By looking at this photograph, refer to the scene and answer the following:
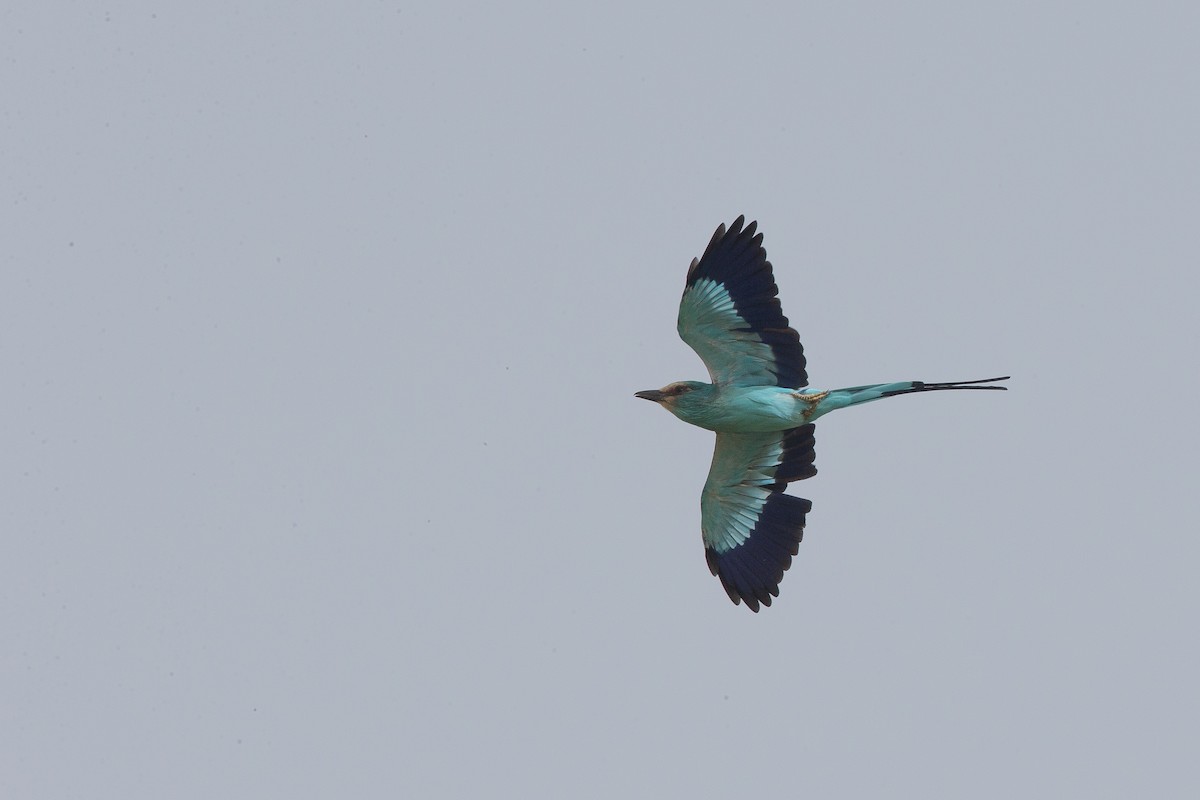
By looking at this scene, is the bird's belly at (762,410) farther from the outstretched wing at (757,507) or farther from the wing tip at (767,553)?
the wing tip at (767,553)

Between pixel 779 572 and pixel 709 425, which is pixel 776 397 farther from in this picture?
pixel 779 572

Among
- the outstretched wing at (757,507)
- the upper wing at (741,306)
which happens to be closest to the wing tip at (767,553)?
the outstretched wing at (757,507)

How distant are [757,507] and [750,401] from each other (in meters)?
1.19

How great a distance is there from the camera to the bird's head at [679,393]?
14.5 meters

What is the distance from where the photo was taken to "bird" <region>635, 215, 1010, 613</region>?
1423cm

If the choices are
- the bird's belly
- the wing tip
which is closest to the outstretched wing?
the wing tip

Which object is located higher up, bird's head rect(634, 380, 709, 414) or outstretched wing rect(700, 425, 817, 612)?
bird's head rect(634, 380, 709, 414)

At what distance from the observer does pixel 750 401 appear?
14.3 meters

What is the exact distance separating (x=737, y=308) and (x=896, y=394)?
149 cm

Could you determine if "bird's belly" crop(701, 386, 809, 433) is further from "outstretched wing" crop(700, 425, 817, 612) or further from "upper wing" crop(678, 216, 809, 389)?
"outstretched wing" crop(700, 425, 817, 612)

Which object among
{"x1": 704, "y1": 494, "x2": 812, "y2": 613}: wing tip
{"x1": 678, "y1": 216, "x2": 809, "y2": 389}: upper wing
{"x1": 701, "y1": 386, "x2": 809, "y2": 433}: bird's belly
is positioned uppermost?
{"x1": 678, "y1": 216, "x2": 809, "y2": 389}: upper wing

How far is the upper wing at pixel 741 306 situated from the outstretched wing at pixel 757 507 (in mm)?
763

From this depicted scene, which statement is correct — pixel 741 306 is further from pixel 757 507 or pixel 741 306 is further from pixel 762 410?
pixel 757 507

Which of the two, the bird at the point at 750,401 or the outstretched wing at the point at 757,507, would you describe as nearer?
the bird at the point at 750,401
